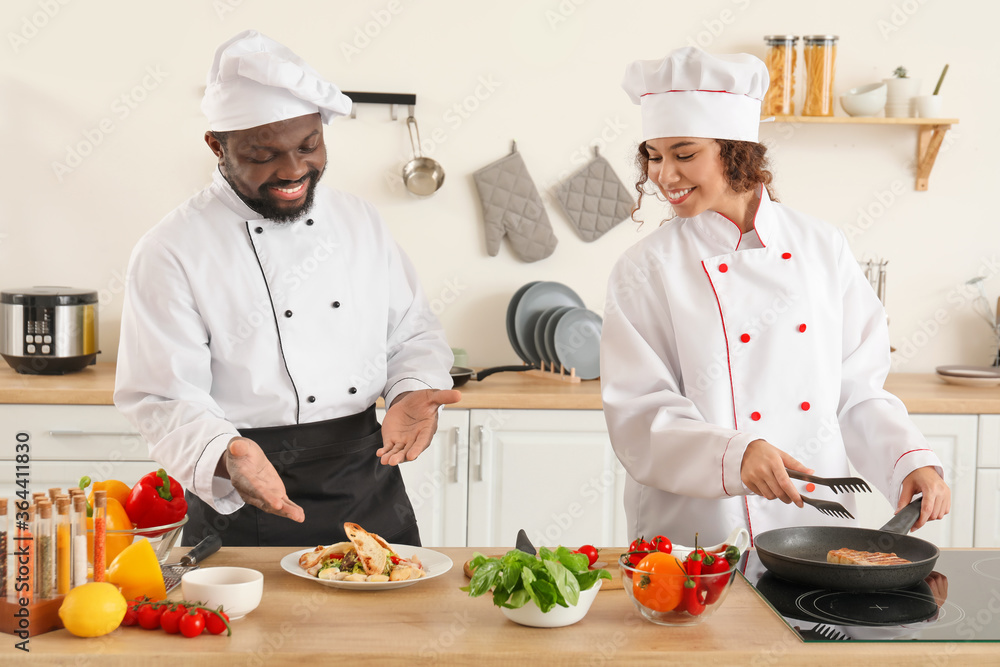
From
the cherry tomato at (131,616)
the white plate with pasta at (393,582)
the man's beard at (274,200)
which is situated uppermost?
the man's beard at (274,200)

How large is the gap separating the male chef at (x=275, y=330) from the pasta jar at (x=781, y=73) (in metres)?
1.76

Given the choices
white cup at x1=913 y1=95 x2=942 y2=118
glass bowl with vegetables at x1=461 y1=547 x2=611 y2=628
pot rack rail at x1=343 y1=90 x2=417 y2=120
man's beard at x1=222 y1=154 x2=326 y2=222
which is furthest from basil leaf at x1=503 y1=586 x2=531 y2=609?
white cup at x1=913 y1=95 x2=942 y2=118

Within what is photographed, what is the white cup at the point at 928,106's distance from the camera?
303 centimetres

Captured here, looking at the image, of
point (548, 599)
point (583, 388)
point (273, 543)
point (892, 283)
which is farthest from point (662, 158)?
point (892, 283)

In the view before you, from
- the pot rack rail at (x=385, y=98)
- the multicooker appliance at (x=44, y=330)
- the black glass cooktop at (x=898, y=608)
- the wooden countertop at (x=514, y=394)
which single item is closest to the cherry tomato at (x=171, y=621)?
the black glass cooktop at (x=898, y=608)

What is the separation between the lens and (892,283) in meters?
3.23

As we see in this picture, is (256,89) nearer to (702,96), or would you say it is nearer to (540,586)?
(702,96)

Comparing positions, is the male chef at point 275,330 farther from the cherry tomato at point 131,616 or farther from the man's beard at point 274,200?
the cherry tomato at point 131,616

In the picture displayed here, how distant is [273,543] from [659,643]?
82cm

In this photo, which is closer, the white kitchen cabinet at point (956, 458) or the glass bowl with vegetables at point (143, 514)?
the glass bowl with vegetables at point (143, 514)

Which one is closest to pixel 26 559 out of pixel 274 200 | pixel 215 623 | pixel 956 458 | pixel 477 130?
pixel 215 623

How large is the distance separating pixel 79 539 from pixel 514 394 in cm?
162

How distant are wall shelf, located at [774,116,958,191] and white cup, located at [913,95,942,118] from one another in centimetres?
3

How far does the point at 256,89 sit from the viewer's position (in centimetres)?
156
